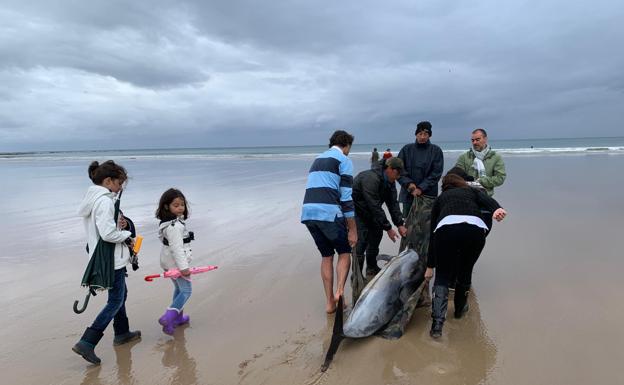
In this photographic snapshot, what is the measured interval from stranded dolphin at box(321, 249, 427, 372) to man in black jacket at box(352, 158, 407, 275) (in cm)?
62

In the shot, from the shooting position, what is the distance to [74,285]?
18.1 ft

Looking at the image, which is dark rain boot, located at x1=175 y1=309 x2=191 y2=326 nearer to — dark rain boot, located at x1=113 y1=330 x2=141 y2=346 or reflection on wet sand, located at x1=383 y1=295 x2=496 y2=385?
dark rain boot, located at x1=113 y1=330 x2=141 y2=346

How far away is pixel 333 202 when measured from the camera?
420cm

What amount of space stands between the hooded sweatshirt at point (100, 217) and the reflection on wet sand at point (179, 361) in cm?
113

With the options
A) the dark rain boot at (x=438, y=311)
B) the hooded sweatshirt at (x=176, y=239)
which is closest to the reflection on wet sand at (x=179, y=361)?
the hooded sweatshirt at (x=176, y=239)

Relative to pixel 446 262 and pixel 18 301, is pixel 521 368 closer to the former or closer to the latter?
pixel 446 262

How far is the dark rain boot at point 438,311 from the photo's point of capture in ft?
12.4

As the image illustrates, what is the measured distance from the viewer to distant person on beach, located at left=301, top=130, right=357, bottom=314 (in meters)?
4.19

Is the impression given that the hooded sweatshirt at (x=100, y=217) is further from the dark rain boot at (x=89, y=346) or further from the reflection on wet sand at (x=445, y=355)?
the reflection on wet sand at (x=445, y=355)

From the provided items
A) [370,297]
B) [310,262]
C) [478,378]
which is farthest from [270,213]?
[478,378]

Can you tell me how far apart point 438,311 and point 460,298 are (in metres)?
0.46

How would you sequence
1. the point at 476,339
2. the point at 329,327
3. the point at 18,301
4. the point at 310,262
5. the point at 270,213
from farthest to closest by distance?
1. the point at 270,213
2. the point at 310,262
3. the point at 18,301
4. the point at 329,327
5. the point at 476,339

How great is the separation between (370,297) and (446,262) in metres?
0.79

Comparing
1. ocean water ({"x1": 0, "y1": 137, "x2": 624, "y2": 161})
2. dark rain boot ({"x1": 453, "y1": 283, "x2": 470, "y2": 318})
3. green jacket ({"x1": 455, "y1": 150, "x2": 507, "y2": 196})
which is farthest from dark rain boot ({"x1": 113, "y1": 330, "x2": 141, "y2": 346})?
ocean water ({"x1": 0, "y1": 137, "x2": 624, "y2": 161})
